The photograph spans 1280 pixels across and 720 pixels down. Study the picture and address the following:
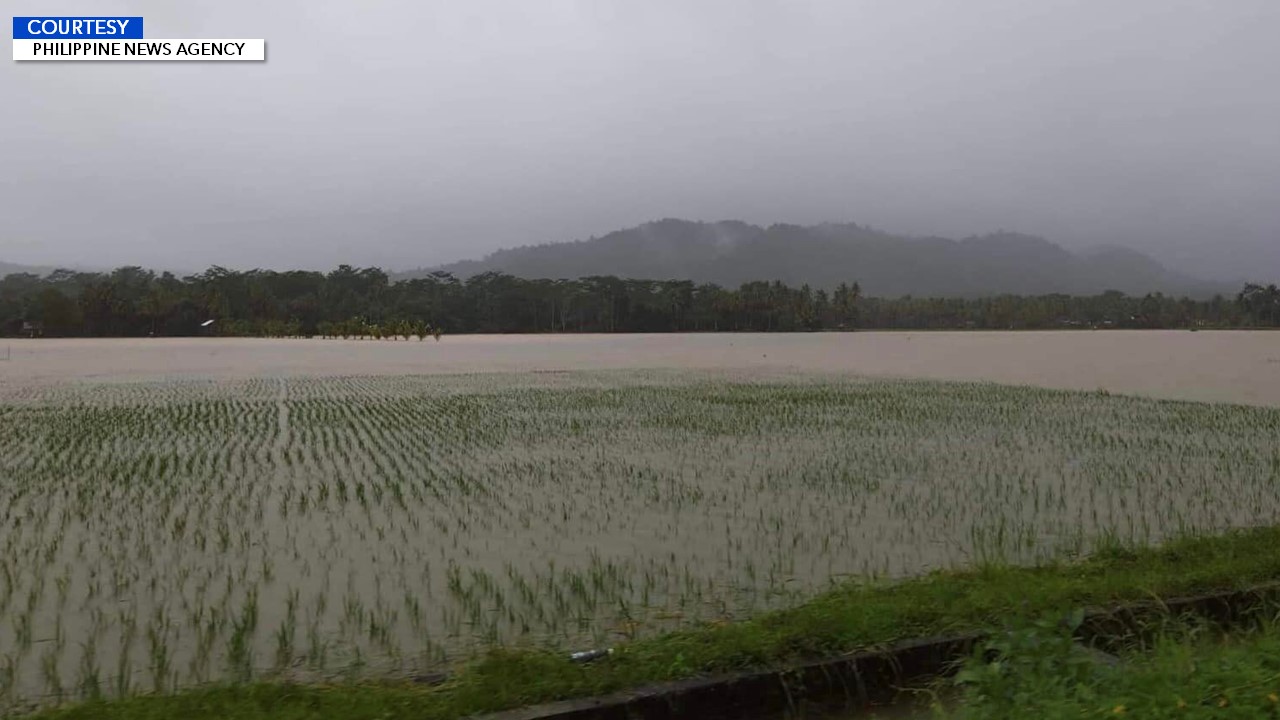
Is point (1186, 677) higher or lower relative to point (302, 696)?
higher

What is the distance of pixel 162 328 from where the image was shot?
81.9 m

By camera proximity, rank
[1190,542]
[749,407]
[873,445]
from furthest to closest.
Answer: [749,407] → [873,445] → [1190,542]

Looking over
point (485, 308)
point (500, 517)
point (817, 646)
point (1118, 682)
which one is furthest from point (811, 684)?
point (485, 308)

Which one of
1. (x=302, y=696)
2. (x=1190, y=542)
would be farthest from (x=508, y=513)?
(x=1190, y=542)

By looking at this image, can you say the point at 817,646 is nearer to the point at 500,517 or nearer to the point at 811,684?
the point at 811,684

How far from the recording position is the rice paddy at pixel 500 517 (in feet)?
15.8

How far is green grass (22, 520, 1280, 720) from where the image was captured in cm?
348

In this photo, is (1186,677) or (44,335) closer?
(1186,677)

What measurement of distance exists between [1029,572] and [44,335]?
92160mm

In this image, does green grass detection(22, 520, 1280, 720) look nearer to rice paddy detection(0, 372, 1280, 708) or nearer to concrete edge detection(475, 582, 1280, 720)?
concrete edge detection(475, 582, 1280, 720)

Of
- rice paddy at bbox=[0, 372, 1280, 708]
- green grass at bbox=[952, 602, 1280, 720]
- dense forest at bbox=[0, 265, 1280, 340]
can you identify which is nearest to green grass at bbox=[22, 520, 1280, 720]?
green grass at bbox=[952, 602, 1280, 720]

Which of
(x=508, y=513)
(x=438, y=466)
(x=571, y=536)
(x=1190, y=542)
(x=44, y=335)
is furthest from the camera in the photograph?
(x=44, y=335)

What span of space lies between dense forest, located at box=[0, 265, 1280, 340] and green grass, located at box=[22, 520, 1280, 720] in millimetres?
73652

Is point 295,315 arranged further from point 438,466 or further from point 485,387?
point 438,466
